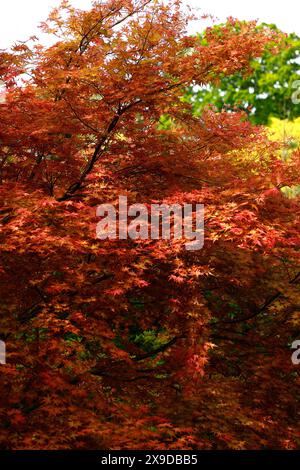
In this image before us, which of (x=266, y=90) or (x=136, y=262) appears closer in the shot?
(x=136, y=262)

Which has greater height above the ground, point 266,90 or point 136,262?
point 266,90

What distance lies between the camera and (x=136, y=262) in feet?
19.2

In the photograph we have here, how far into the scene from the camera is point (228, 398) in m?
6.05

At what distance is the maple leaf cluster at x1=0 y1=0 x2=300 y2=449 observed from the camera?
5.54m

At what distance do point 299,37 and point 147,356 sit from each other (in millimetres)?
24555

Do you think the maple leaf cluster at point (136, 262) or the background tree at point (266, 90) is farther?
the background tree at point (266, 90)

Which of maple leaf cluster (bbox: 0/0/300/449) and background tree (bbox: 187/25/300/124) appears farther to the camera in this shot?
background tree (bbox: 187/25/300/124)

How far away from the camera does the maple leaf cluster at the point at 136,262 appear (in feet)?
18.2

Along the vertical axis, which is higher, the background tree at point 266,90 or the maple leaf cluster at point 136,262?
the background tree at point 266,90

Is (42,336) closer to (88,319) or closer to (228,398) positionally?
Result: (88,319)
